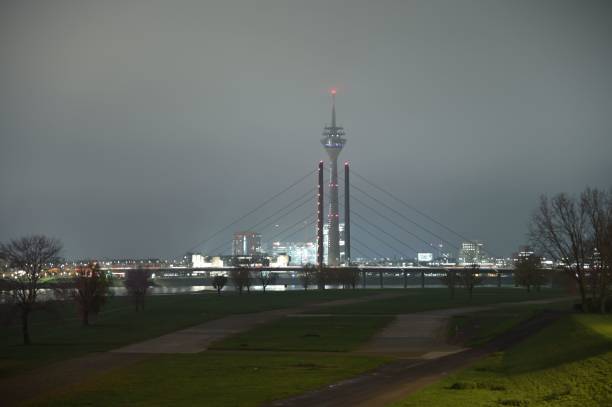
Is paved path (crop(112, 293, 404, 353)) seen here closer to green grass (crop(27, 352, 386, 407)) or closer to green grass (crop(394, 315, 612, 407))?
green grass (crop(27, 352, 386, 407))

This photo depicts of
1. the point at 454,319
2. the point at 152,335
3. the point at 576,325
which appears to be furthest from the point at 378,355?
the point at 454,319

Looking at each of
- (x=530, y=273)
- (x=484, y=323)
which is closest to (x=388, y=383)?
(x=484, y=323)

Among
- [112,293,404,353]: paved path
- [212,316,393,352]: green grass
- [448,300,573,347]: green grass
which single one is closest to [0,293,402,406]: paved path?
[112,293,404,353]: paved path

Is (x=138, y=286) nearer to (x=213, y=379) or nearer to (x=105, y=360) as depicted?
(x=105, y=360)

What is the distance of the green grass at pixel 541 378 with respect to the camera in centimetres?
2554

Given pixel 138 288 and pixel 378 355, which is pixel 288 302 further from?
pixel 378 355

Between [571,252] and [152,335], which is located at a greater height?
[571,252]

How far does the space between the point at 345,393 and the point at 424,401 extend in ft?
12.0

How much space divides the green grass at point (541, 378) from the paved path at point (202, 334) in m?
17.9

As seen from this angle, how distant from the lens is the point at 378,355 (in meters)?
41.4

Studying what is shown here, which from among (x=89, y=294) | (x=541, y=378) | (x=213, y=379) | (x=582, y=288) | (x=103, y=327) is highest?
(x=582, y=288)

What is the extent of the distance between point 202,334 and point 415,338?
14.8 metres

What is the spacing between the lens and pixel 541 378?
1166 inches

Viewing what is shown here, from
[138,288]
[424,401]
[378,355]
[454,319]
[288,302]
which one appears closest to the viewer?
[424,401]
